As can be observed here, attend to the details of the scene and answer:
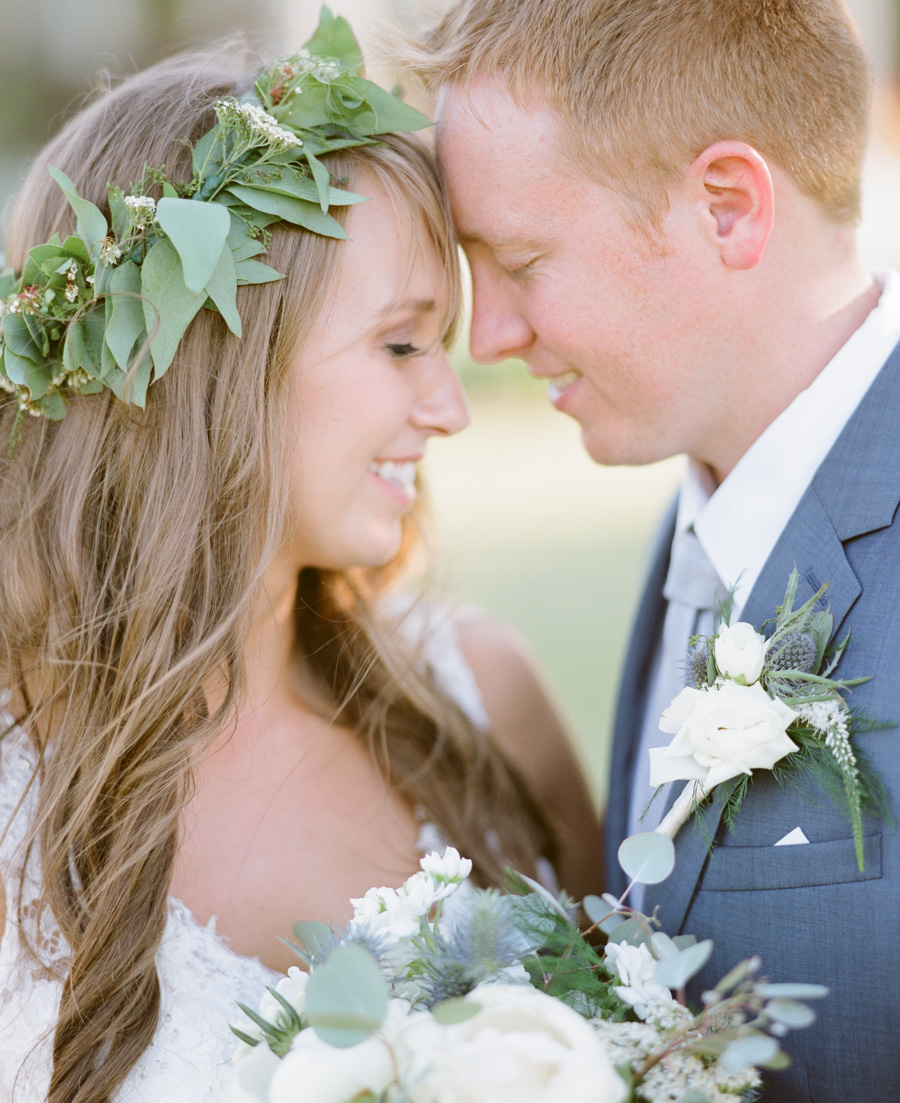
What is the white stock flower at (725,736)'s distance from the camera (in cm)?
181

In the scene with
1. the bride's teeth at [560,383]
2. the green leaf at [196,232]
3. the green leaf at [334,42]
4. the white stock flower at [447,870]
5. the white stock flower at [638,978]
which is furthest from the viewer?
the bride's teeth at [560,383]

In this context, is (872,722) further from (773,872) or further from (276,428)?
(276,428)

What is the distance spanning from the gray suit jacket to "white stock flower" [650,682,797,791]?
0.42 feet

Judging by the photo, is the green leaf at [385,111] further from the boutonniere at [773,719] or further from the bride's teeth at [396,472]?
the boutonniere at [773,719]

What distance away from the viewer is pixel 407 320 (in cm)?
238

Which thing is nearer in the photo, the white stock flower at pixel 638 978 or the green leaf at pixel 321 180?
the white stock flower at pixel 638 978

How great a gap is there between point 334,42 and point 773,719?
176cm

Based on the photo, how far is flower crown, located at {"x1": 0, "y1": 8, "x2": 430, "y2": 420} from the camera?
2041 mm

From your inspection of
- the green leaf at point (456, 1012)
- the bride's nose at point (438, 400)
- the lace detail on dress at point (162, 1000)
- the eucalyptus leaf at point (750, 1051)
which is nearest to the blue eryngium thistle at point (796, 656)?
the eucalyptus leaf at point (750, 1051)

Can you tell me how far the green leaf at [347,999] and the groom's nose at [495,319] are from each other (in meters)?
1.69

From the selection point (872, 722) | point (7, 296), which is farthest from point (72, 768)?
point (872, 722)

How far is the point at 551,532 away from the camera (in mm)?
10742

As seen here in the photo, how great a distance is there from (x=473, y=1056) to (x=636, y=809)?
1508 mm

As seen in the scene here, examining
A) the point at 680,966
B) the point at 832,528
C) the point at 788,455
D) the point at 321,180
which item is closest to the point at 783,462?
the point at 788,455
